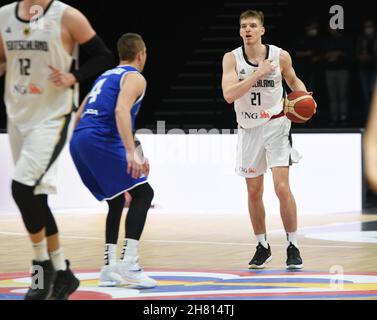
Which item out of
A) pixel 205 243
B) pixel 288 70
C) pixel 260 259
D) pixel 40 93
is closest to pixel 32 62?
pixel 40 93

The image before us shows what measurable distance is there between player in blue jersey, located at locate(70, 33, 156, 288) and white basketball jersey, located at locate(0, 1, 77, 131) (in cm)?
105

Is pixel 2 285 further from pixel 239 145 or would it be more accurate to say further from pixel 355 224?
pixel 355 224

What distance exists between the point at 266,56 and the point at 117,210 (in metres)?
2.00

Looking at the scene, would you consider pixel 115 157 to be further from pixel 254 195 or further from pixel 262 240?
pixel 262 240

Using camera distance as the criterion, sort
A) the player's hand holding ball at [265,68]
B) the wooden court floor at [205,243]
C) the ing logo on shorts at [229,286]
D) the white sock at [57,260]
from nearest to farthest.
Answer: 1. the white sock at [57,260]
2. the ing logo on shorts at [229,286]
3. the player's hand holding ball at [265,68]
4. the wooden court floor at [205,243]

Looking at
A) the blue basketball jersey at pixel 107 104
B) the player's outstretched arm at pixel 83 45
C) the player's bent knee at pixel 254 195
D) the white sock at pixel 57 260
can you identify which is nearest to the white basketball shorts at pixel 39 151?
the player's outstretched arm at pixel 83 45

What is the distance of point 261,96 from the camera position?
26.8 ft

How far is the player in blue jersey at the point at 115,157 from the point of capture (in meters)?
6.98

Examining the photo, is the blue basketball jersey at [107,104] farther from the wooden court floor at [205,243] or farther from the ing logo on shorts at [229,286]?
the wooden court floor at [205,243]

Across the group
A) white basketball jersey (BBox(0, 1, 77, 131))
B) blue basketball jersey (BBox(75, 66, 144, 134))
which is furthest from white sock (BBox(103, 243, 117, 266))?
white basketball jersey (BBox(0, 1, 77, 131))

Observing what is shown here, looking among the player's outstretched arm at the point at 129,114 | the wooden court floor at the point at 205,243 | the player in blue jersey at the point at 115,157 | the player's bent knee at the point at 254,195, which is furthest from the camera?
the wooden court floor at the point at 205,243

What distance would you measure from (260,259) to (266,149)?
0.90 metres

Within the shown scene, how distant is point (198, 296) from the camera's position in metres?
6.57
